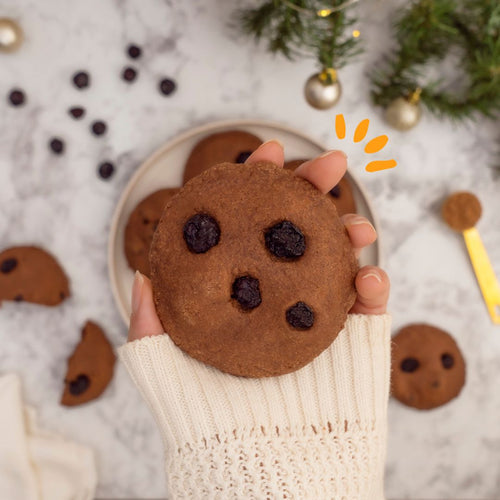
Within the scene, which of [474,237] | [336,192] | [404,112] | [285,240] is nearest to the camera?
[285,240]

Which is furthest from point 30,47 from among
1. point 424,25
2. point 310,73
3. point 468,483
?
point 468,483

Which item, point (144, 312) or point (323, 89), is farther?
point (323, 89)

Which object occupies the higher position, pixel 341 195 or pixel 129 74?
pixel 129 74

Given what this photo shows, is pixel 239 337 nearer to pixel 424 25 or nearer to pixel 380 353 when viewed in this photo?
pixel 380 353

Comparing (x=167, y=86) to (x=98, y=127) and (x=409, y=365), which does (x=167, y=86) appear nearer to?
(x=98, y=127)

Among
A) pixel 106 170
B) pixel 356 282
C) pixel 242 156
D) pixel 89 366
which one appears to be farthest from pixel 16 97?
pixel 356 282

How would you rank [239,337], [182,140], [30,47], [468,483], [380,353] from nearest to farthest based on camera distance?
1. [239,337]
2. [380,353]
3. [182,140]
4. [30,47]
5. [468,483]
